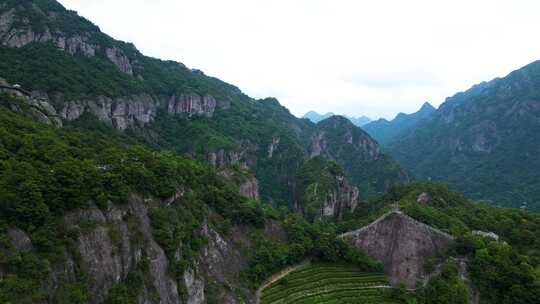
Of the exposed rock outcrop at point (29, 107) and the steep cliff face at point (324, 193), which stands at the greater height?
the exposed rock outcrop at point (29, 107)

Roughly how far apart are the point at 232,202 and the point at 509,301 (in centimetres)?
3465

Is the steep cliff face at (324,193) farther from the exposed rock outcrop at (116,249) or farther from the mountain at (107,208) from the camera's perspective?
the exposed rock outcrop at (116,249)

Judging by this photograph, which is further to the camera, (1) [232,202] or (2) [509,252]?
(1) [232,202]

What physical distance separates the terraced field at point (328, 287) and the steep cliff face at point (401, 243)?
2.72 m

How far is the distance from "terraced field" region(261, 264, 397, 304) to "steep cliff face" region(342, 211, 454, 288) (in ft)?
8.93

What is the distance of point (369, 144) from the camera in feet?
632

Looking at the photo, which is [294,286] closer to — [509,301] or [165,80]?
[509,301]

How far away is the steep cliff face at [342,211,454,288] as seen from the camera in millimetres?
44344

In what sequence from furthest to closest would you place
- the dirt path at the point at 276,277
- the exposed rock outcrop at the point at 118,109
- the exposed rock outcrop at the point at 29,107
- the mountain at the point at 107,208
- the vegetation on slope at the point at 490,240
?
1. the exposed rock outcrop at the point at 118,109
2. the exposed rock outcrop at the point at 29,107
3. the dirt path at the point at 276,277
4. the vegetation on slope at the point at 490,240
5. the mountain at the point at 107,208

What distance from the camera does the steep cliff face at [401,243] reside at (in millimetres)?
44344

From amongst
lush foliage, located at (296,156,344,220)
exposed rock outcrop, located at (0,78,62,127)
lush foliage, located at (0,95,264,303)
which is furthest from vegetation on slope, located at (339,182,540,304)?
exposed rock outcrop, located at (0,78,62,127)

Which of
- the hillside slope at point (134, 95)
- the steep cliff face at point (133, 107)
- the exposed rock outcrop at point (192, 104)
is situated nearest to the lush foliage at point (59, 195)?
the steep cliff face at point (133, 107)

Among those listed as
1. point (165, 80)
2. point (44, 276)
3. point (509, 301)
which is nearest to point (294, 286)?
point (509, 301)

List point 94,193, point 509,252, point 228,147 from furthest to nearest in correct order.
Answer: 1. point 228,147
2. point 509,252
3. point 94,193
